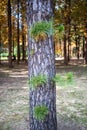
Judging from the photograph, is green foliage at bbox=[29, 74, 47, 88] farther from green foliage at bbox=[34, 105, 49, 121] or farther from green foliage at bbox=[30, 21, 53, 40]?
green foliage at bbox=[30, 21, 53, 40]

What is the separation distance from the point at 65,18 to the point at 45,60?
65.2ft

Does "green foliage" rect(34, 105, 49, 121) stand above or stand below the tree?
below

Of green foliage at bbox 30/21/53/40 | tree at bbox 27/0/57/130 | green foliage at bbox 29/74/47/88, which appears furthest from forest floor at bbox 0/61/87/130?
green foliage at bbox 30/21/53/40

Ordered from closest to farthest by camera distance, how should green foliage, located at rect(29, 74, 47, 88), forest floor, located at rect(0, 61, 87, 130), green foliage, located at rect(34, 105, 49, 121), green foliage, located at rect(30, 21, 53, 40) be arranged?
green foliage, located at rect(30, 21, 53, 40), green foliage, located at rect(29, 74, 47, 88), green foliage, located at rect(34, 105, 49, 121), forest floor, located at rect(0, 61, 87, 130)

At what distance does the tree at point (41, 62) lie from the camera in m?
4.63

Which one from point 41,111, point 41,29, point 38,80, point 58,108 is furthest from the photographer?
point 58,108

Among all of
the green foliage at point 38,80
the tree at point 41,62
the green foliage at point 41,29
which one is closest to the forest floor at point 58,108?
the tree at point 41,62

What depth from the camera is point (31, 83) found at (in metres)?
4.57

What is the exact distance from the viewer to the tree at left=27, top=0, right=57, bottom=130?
15.2ft

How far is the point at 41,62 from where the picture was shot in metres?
4.68

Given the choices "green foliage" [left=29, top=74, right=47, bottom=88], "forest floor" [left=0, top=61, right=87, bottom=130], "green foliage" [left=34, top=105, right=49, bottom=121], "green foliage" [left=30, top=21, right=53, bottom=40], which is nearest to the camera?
"green foliage" [left=30, top=21, right=53, bottom=40]

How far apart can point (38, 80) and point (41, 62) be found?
29 centimetres

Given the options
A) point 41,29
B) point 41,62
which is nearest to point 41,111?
point 41,62

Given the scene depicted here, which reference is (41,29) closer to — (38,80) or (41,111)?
(38,80)
